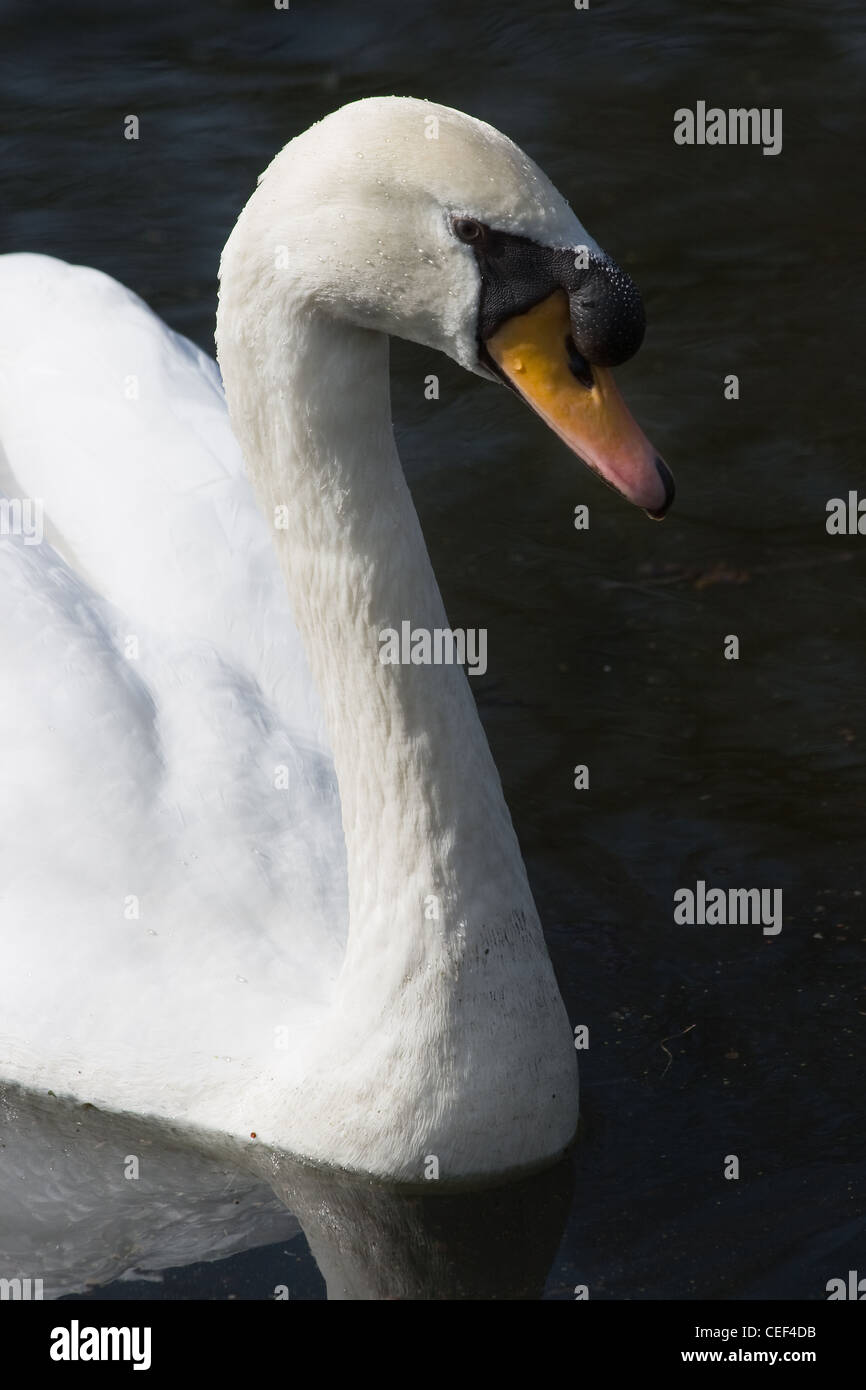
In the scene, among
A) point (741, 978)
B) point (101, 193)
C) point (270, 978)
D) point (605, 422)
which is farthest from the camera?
point (101, 193)

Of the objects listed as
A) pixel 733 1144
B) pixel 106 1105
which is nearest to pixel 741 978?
pixel 733 1144

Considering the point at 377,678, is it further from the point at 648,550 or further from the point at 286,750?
the point at 648,550

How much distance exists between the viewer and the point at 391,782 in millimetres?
4742

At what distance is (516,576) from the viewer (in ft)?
24.1

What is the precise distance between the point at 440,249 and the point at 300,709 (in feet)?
6.59

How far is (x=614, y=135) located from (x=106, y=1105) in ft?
18.7

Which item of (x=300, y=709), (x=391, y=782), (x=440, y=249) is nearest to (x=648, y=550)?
(x=300, y=709)

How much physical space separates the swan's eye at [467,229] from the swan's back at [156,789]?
74.0 inches

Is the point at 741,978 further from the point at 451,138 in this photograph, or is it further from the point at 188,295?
the point at 188,295

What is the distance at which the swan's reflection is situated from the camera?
5.14 meters

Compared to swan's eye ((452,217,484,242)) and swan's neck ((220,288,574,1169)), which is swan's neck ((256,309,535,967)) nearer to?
swan's neck ((220,288,574,1169))

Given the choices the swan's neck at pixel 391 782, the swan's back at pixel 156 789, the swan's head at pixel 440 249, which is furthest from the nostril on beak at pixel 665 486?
the swan's back at pixel 156 789

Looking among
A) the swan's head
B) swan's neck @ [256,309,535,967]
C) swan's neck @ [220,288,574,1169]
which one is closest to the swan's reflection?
swan's neck @ [220,288,574,1169]

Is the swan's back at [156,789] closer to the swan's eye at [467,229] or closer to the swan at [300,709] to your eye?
the swan at [300,709]
